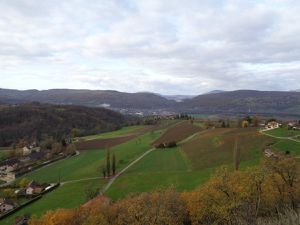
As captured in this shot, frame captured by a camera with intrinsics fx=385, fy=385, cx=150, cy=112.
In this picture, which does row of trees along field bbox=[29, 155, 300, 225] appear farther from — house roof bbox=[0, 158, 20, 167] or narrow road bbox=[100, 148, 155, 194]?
house roof bbox=[0, 158, 20, 167]

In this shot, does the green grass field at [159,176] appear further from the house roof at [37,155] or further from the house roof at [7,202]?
the house roof at [37,155]

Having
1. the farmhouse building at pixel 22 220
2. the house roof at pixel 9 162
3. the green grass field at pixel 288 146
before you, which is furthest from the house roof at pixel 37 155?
the green grass field at pixel 288 146

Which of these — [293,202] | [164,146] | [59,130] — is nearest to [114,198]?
[293,202]

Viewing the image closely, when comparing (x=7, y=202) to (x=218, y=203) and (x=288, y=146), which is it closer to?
(x=218, y=203)

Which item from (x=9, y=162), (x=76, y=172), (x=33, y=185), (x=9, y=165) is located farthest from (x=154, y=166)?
(x=9, y=162)

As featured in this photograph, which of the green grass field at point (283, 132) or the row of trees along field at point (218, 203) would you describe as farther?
the green grass field at point (283, 132)
